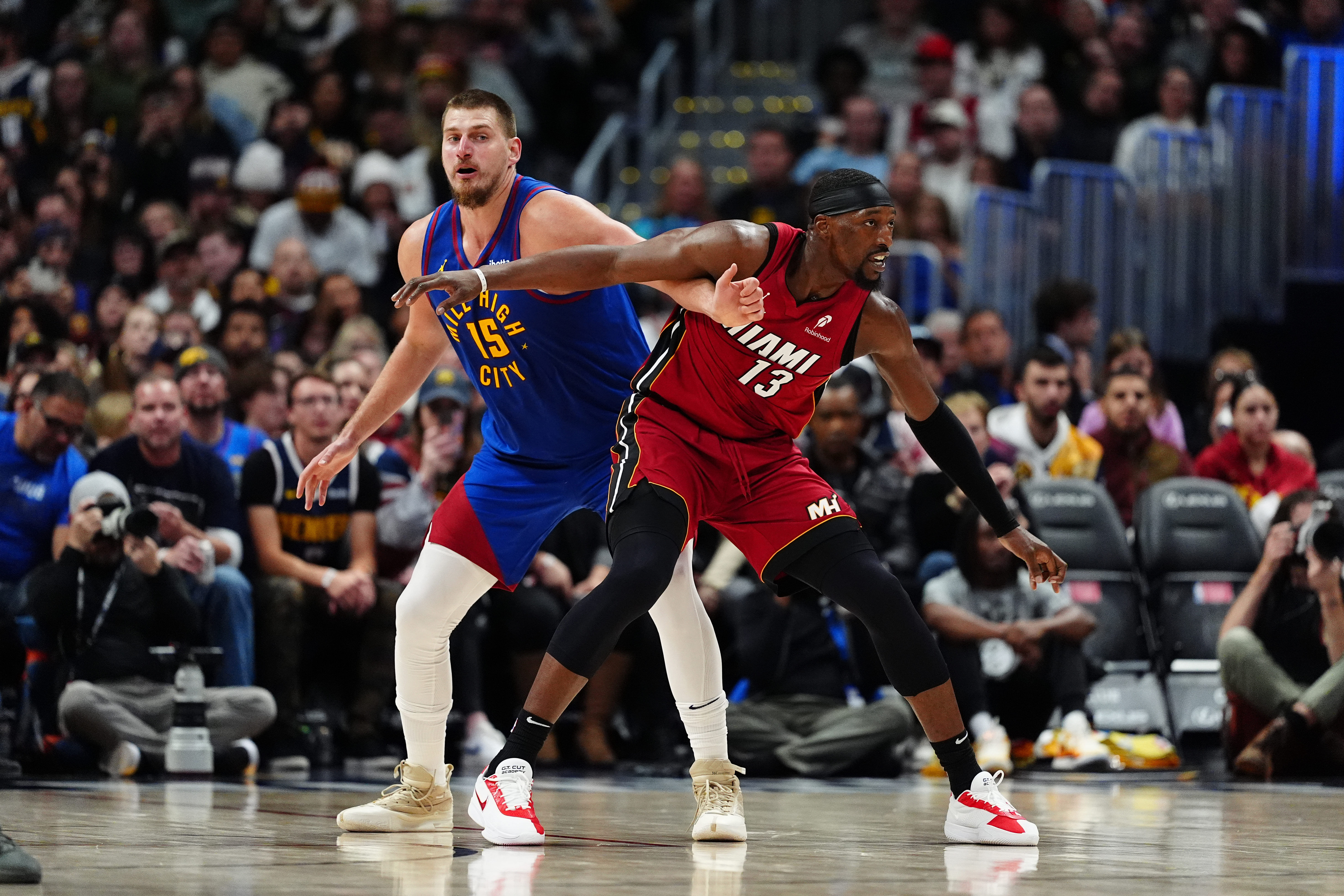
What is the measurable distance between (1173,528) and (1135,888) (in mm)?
5444

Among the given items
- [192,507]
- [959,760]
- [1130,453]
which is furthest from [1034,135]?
[959,760]

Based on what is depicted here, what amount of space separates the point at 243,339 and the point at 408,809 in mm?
5382

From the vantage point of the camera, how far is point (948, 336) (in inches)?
426

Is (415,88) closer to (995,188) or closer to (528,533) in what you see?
(995,188)

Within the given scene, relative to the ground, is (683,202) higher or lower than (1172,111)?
lower

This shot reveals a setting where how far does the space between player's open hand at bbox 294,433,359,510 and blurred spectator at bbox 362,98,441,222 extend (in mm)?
7695

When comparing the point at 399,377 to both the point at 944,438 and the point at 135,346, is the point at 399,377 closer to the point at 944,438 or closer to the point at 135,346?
the point at 944,438

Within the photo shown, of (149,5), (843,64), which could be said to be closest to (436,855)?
(843,64)

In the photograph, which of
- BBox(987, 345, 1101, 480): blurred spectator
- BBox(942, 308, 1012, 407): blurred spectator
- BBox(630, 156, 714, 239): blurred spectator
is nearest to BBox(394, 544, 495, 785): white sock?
BBox(987, 345, 1101, 480): blurred spectator

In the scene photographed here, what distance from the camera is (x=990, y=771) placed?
7.70 m

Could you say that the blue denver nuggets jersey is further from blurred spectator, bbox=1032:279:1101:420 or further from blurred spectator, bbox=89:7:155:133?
blurred spectator, bbox=89:7:155:133

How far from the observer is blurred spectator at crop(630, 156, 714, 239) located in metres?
12.1

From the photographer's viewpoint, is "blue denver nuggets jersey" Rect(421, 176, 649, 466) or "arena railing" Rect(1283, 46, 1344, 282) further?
"arena railing" Rect(1283, 46, 1344, 282)

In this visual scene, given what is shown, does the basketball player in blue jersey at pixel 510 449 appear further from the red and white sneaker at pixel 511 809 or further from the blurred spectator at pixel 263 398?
the blurred spectator at pixel 263 398
